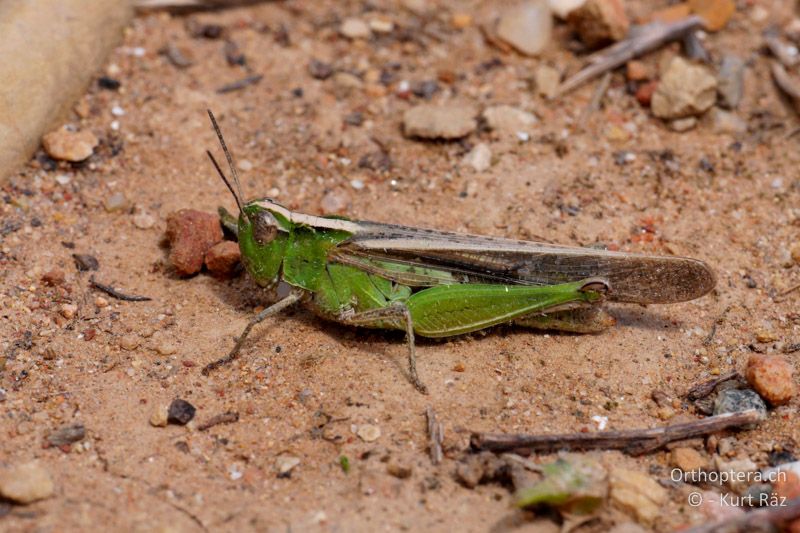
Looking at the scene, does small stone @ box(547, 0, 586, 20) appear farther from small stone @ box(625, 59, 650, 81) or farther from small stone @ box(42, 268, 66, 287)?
small stone @ box(42, 268, 66, 287)

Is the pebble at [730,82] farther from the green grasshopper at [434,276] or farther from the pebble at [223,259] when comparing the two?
the pebble at [223,259]

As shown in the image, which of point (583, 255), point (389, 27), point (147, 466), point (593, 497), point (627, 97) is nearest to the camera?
point (593, 497)

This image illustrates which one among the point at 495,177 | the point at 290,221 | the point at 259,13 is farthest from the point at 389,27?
the point at 290,221

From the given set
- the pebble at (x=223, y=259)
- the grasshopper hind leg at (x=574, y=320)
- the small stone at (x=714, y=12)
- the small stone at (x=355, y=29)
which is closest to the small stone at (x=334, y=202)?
the pebble at (x=223, y=259)

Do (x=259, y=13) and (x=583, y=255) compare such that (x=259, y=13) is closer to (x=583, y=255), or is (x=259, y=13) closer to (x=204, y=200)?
(x=204, y=200)

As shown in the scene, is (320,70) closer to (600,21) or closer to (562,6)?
(562,6)

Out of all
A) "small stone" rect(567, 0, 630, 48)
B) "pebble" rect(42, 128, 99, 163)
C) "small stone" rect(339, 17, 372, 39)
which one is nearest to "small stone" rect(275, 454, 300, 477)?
"pebble" rect(42, 128, 99, 163)
